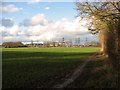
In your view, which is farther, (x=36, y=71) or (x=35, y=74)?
(x=36, y=71)

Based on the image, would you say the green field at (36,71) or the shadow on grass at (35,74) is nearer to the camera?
the shadow on grass at (35,74)

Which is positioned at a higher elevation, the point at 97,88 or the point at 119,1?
the point at 119,1

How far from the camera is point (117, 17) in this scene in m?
26.3

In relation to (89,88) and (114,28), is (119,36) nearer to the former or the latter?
(114,28)

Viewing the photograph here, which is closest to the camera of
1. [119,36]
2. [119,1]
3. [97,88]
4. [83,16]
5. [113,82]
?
[97,88]

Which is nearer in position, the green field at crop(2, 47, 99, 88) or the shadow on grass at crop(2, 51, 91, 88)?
the shadow on grass at crop(2, 51, 91, 88)

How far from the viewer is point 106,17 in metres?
28.1

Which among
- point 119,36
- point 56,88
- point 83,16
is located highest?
point 83,16

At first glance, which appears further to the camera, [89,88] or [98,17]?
[98,17]

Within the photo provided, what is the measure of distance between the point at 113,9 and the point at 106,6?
0.90m

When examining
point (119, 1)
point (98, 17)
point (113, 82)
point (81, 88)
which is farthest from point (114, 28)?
point (81, 88)

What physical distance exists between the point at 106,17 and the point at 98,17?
2.85 ft

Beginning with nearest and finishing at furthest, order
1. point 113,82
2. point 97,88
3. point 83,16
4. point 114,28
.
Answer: point 97,88, point 113,82, point 114,28, point 83,16

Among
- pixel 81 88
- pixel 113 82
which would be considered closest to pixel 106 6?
pixel 113 82
